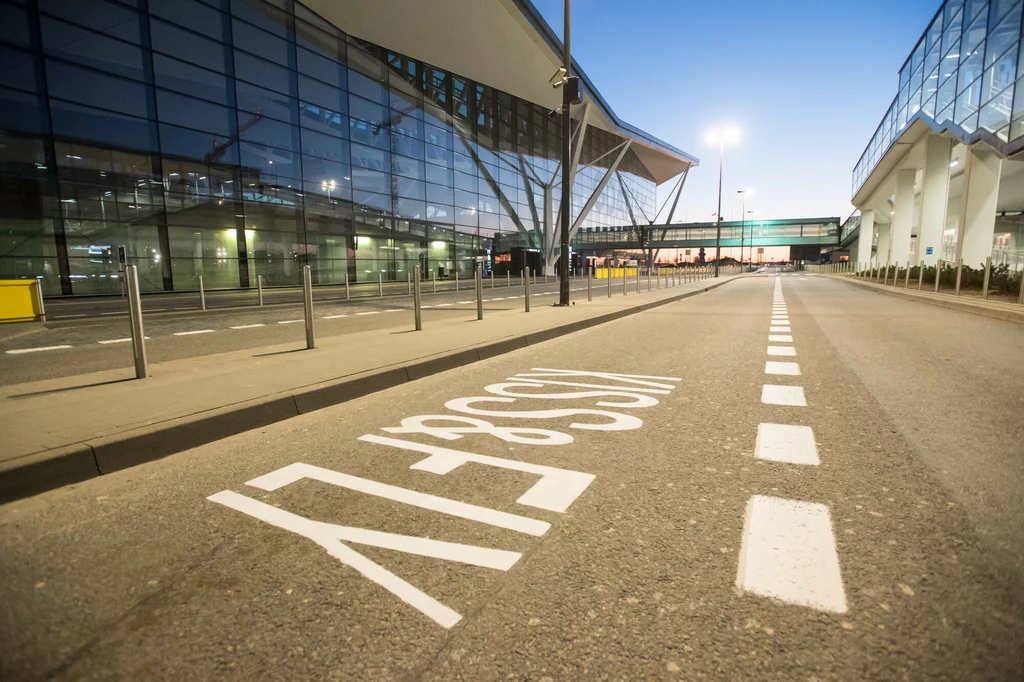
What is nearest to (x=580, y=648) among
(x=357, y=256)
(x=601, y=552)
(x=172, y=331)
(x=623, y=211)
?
(x=601, y=552)

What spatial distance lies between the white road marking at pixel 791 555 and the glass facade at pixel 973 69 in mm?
25217

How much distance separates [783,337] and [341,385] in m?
7.83

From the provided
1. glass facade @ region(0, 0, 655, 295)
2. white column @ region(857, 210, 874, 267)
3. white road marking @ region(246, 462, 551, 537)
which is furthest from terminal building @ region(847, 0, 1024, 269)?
glass facade @ region(0, 0, 655, 295)

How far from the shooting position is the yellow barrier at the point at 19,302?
1072 cm

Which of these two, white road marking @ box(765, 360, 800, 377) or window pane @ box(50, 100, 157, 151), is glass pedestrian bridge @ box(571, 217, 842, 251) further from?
white road marking @ box(765, 360, 800, 377)

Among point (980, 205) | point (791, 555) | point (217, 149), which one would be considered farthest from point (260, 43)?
point (980, 205)

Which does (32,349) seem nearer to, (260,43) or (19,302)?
(19,302)

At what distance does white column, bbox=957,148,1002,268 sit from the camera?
22719mm

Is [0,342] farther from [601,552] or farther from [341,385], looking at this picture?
[601,552]

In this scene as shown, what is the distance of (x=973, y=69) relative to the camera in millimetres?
23688

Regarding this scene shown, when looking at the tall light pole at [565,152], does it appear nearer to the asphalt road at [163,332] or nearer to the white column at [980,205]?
the asphalt road at [163,332]

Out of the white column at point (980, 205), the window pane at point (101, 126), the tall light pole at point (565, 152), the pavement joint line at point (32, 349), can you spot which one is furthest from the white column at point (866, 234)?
the pavement joint line at point (32, 349)

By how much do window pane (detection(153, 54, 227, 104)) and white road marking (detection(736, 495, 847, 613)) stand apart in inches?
1059

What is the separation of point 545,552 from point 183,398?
3770mm
